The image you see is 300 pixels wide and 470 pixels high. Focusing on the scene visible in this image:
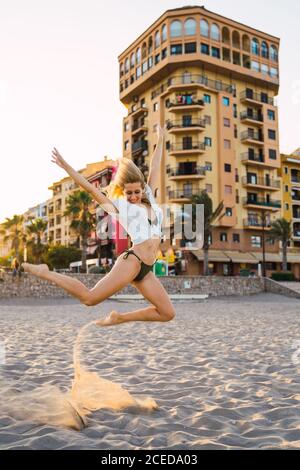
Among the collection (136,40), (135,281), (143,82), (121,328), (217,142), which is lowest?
(121,328)

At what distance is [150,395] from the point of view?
17.7ft

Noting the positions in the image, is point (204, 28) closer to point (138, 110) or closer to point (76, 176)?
point (138, 110)

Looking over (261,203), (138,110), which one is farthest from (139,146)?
(261,203)

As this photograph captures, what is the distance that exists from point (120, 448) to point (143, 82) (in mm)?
58722

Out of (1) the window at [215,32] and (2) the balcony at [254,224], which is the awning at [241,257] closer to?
(2) the balcony at [254,224]

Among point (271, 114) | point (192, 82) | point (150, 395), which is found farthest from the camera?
point (271, 114)

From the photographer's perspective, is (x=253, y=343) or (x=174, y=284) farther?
(x=174, y=284)

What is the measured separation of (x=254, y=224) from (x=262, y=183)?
17.9ft

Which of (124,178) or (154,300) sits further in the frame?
(124,178)

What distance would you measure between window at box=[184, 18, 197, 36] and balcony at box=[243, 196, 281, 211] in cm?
2017

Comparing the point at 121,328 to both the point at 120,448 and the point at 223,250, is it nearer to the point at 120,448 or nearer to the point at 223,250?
the point at 120,448

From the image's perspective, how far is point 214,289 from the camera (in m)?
37.3

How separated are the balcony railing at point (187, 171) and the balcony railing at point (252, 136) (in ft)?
27.8

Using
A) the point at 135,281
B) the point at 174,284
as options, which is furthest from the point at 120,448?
the point at 174,284
